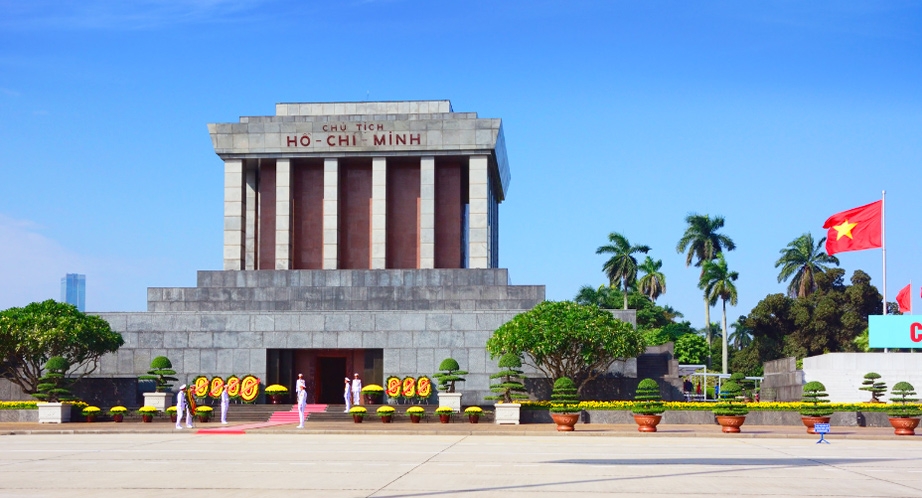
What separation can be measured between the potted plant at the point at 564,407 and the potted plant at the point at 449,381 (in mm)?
6106

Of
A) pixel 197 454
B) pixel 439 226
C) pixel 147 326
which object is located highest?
pixel 439 226

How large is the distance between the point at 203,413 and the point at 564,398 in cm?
1471

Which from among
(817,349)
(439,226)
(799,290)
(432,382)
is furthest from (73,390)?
(799,290)

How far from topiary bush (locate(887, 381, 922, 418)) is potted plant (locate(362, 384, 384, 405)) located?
70.0 feet

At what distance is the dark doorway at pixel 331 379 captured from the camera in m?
52.2

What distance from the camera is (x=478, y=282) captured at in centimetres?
5397

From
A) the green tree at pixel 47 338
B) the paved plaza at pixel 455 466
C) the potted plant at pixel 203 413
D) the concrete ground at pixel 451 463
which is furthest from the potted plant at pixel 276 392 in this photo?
the paved plaza at pixel 455 466

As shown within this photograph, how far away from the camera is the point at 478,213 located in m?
56.5

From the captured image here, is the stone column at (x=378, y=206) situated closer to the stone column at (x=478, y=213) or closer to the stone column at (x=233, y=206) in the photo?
the stone column at (x=478, y=213)

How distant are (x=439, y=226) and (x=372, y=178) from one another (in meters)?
4.49

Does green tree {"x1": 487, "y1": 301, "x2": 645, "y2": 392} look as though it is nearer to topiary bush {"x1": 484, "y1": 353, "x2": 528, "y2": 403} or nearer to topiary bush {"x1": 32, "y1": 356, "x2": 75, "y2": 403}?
topiary bush {"x1": 484, "y1": 353, "x2": 528, "y2": 403}

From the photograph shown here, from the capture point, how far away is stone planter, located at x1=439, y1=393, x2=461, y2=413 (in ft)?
148

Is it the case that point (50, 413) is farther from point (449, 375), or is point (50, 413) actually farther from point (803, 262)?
point (803, 262)

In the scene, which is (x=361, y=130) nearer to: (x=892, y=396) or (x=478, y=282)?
(x=478, y=282)
